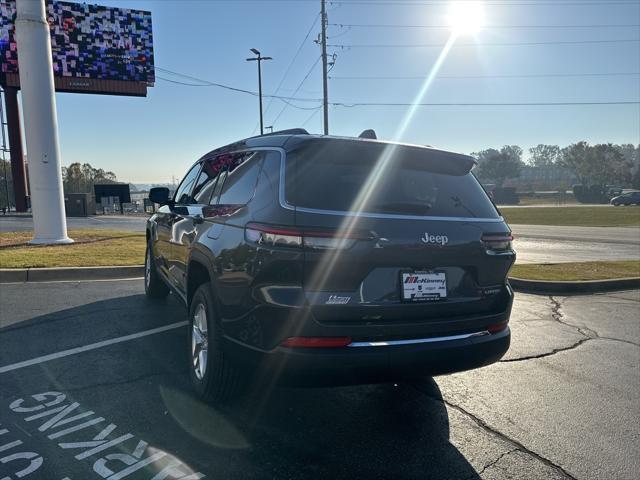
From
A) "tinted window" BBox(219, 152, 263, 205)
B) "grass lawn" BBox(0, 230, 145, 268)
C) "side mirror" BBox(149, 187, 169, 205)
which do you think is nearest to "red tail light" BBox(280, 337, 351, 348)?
"tinted window" BBox(219, 152, 263, 205)

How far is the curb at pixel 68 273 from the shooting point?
320 inches

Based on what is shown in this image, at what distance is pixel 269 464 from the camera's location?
268cm

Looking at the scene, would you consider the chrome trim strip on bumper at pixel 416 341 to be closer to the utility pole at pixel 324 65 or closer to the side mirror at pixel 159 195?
the side mirror at pixel 159 195

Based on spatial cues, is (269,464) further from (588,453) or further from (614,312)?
(614,312)

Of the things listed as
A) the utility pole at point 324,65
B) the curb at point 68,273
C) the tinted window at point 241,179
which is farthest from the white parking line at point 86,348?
the utility pole at point 324,65

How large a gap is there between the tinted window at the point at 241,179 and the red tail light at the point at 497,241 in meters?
1.53

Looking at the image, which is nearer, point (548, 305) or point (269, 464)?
point (269, 464)

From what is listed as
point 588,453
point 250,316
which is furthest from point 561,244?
point 250,316

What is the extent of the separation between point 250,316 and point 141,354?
2147 mm

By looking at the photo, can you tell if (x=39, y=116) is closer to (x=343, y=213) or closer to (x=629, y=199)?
(x=343, y=213)

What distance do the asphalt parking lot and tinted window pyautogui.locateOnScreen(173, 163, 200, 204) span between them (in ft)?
4.69

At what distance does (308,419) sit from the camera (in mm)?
3248

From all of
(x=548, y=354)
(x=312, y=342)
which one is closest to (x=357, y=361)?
(x=312, y=342)

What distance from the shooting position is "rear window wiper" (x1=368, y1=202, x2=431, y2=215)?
111 inches
